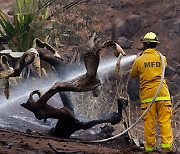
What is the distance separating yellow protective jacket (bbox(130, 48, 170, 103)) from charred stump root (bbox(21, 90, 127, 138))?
12.4 inches

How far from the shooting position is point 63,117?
5480mm

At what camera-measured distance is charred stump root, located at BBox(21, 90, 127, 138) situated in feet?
17.5

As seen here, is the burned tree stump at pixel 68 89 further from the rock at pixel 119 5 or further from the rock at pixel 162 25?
the rock at pixel 119 5

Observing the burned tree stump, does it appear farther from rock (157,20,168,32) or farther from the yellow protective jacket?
rock (157,20,168,32)

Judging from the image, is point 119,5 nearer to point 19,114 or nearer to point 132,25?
point 132,25

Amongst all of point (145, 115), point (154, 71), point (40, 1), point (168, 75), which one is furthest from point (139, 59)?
point (168, 75)

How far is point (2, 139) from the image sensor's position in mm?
4695

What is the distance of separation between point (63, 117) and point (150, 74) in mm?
1160

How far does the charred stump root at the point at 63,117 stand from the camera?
5.34m

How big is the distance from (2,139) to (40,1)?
6.46m

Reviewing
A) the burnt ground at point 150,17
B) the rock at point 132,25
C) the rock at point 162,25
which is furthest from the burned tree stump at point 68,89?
the rock at point 162,25

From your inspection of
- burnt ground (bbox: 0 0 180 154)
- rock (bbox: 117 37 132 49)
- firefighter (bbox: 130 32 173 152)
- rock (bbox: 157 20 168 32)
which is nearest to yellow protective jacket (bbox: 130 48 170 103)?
firefighter (bbox: 130 32 173 152)

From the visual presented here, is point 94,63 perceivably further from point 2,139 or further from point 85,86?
point 2,139

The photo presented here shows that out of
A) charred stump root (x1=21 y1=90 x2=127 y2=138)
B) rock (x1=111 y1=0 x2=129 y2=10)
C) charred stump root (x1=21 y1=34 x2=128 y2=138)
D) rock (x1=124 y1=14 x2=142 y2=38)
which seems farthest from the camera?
rock (x1=111 y1=0 x2=129 y2=10)
